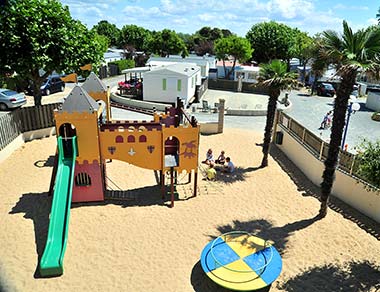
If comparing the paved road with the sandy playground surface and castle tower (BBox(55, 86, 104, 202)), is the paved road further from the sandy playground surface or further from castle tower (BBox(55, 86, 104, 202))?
castle tower (BBox(55, 86, 104, 202))

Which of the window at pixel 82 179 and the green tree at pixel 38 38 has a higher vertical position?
the green tree at pixel 38 38

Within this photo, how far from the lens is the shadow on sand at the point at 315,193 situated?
11.4 meters

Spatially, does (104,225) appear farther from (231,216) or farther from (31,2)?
(31,2)

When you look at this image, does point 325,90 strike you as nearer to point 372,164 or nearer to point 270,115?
point 270,115

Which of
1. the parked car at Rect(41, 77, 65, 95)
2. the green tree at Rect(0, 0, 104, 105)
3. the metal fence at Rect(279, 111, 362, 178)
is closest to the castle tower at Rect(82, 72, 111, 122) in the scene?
the green tree at Rect(0, 0, 104, 105)

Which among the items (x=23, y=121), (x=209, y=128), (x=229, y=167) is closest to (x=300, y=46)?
(x=209, y=128)

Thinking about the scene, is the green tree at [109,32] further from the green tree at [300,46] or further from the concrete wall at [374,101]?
the concrete wall at [374,101]

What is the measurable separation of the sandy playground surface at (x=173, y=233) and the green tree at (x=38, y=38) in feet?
19.2

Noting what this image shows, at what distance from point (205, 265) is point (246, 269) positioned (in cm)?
115

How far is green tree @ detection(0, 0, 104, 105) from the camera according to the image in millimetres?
16734

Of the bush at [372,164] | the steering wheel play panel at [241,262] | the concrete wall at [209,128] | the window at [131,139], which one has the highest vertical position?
the bush at [372,164]

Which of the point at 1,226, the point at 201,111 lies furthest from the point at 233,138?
the point at 1,226

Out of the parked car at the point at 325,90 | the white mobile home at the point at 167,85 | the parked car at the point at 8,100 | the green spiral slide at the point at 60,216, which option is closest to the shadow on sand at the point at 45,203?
the green spiral slide at the point at 60,216

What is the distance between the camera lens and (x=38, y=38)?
683 inches
